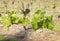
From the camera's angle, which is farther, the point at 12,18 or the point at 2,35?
the point at 12,18

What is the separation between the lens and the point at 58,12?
18.7ft

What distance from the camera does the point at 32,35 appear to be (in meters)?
3.50

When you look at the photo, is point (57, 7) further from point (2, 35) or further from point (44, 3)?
point (2, 35)

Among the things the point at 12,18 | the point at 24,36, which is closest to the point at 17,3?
the point at 12,18

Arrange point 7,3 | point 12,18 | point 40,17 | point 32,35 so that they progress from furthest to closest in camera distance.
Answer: point 7,3 < point 12,18 < point 40,17 < point 32,35

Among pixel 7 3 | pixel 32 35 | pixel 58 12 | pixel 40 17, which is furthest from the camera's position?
pixel 7 3

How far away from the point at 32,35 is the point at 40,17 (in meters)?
0.57

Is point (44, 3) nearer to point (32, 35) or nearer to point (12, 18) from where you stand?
point (12, 18)

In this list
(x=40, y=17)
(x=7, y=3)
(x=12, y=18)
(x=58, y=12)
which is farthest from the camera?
(x=7, y=3)

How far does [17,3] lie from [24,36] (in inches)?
98.5

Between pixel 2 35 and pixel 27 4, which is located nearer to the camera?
pixel 2 35

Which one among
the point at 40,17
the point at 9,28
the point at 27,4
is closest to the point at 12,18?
the point at 9,28

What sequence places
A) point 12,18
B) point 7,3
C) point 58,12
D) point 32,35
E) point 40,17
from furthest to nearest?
point 7,3, point 58,12, point 12,18, point 40,17, point 32,35

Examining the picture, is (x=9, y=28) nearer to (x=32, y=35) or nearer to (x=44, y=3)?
(x=32, y=35)
